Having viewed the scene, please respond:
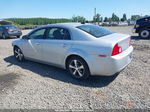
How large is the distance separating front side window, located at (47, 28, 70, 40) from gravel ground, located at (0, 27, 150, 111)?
3.73 feet

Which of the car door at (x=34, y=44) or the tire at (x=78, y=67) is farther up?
the car door at (x=34, y=44)

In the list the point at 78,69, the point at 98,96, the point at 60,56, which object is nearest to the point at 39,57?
the point at 60,56

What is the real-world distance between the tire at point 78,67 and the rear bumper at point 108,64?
0.60 ft

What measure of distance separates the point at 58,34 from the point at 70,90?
1.77 metres

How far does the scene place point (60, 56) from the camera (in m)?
4.30

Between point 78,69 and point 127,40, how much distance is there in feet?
5.25

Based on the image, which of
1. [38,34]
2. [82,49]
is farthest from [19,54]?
[82,49]

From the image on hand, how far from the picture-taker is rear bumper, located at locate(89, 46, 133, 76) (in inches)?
136

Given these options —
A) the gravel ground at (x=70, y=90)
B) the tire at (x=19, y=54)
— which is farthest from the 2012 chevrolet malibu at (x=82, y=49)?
the tire at (x=19, y=54)

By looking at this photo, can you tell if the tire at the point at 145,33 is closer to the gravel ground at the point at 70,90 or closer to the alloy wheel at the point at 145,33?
the alloy wheel at the point at 145,33

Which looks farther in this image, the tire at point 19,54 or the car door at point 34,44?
the tire at point 19,54

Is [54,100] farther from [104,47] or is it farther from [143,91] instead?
[143,91]

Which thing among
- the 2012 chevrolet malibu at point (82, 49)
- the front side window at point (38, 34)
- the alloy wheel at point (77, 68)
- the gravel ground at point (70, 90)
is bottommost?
the gravel ground at point (70, 90)

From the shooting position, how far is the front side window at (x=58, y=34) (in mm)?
4245
